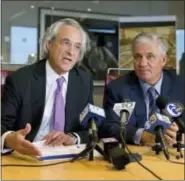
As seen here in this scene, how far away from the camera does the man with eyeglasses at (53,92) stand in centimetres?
160

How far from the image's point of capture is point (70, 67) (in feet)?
5.92

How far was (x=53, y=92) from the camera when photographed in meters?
1.71

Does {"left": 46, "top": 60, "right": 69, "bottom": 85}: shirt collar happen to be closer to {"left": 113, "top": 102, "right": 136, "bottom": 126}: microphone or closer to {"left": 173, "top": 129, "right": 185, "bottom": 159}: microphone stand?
{"left": 113, "top": 102, "right": 136, "bottom": 126}: microphone

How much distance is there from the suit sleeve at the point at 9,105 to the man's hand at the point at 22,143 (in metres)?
0.23

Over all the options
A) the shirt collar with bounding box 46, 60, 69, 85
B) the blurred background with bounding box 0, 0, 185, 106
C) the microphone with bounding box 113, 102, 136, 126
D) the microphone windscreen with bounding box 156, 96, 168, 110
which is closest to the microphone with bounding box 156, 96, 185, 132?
the microphone windscreen with bounding box 156, 96, 168, 110

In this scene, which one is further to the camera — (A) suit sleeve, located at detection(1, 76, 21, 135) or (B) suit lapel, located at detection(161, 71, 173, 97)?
(B) suit lapel, located at detection(161, 71, 173, 97)

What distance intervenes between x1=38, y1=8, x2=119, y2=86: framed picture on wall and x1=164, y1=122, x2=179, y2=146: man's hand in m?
2.89

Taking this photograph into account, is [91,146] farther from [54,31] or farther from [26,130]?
[54,31]

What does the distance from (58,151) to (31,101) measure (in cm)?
43

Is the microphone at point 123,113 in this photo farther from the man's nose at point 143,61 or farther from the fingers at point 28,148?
the man's nose at point 143,61

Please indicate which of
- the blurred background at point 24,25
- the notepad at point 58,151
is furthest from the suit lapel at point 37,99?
the blurred background at point 24,25

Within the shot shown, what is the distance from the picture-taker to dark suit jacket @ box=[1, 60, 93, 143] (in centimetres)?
159

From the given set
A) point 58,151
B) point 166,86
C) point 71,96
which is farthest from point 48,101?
point 166,86

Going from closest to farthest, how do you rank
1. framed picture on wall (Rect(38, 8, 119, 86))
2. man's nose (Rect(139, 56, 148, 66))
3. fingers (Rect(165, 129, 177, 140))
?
1. fingers (Rect(165, 129, 177, 140))
2. man's nose (Rect(139, 56, 148, 66))
3. framed picture on wall (Rect(38, 8, 119, 86))
